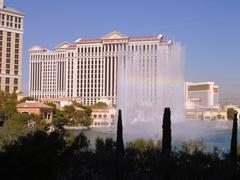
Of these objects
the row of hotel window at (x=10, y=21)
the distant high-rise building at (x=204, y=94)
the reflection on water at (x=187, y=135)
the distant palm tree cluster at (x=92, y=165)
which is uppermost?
the row of hotel window at (x=10, y=21)

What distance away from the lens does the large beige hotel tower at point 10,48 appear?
295 feet

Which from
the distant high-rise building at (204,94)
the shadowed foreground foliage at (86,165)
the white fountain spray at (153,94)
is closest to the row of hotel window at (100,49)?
the white fountain spray at (153,94)

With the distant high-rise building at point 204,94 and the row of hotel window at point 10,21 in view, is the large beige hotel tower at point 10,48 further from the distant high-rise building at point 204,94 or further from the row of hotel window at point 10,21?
the distant high-rise building at point 204,94

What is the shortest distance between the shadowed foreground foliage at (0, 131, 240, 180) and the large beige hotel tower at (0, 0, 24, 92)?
76.7 metres

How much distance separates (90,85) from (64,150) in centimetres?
9748

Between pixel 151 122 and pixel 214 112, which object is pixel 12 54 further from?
pixel 214 112

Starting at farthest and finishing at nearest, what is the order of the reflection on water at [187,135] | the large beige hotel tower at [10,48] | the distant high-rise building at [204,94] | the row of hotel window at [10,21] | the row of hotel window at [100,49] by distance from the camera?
the distant high-rise building at [204,94] → the row of hotel window at [10,21] → the row of hotel window at [100,49] → the large beige hotel tower at [10,48] → the reflection on water at [187,135]

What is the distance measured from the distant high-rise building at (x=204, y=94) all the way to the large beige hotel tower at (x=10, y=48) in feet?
215

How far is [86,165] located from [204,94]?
460 feet

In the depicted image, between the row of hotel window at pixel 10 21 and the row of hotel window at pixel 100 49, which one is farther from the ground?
the row of hotel window at pixel 10 21

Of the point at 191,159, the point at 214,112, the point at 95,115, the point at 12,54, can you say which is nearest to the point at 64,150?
the point at 191,159

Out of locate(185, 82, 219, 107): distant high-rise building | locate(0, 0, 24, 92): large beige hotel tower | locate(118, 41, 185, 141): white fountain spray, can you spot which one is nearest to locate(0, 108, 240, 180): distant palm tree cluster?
locate(118, 41, 185, 141): white fountain spray

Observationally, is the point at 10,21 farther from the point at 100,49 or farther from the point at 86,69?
the point at 86,69

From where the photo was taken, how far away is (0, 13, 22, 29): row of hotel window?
92.4 metres
